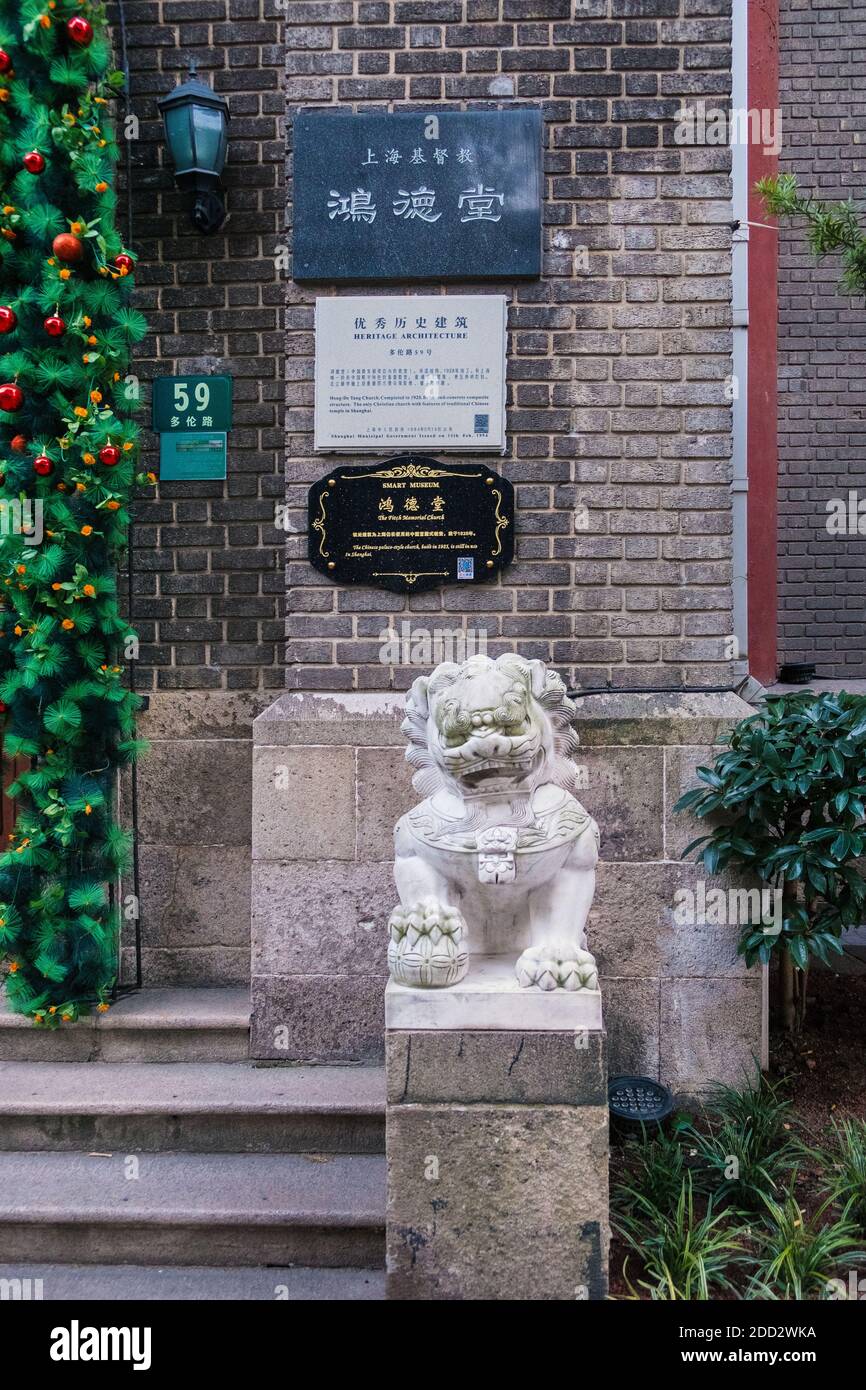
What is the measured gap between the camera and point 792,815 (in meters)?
3.81

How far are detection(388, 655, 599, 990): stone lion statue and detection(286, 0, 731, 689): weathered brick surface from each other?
1176mm

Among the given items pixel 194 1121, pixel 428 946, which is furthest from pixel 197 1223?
pixel 428 946

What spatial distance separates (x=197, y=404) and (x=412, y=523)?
1295 mm

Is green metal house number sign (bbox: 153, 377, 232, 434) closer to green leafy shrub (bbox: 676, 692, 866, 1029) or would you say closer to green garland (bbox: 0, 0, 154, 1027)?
green garland (bbox: 0, 0, 154, 1027)

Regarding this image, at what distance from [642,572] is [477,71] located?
2.16 m

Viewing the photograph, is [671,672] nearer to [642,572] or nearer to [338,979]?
[642,572]

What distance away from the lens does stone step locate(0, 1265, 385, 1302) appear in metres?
3.08

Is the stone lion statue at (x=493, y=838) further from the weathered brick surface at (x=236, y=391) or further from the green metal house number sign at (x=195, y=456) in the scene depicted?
the green metal house number sign at (x=195, y=456)

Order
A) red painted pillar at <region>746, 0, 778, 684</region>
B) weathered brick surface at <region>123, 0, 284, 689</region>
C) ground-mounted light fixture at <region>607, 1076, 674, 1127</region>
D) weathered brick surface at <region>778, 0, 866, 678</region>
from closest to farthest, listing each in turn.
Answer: ground-mounted light fixture at <region>607, 1076, 674, 1127</region> < weathered brick surface at <region>123, 0, 284, 689</region> < red painted pillar at <region>746, 0, 778, 684</region> < weathered brick surface at <region>778, 0, 866, 678</region>

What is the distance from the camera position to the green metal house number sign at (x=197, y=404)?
466cm

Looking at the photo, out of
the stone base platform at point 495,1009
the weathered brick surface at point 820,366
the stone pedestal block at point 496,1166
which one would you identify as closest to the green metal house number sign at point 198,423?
the stone base platform at point 495,1009

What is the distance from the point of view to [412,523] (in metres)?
4.16

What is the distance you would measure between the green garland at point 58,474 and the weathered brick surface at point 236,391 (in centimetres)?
60

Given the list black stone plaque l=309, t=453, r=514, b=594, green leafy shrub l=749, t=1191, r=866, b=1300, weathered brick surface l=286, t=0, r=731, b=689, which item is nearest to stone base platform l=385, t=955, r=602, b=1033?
green leafy shrub l=749, t=1191, r=866, b=1300
